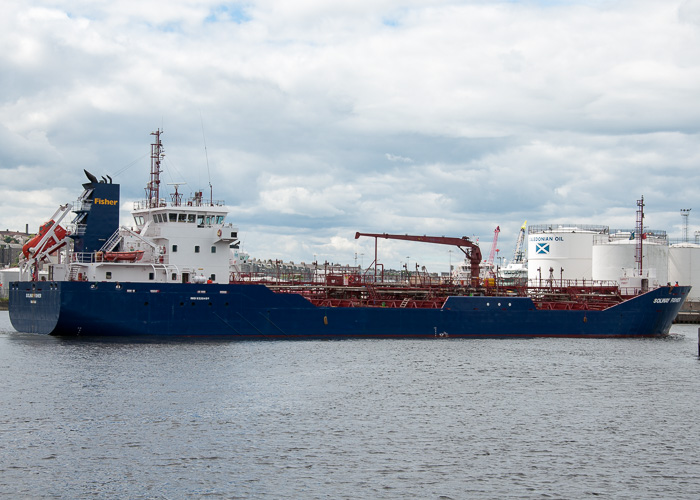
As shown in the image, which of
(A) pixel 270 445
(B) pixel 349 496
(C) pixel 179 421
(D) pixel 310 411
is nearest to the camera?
(B) pixel 349 496

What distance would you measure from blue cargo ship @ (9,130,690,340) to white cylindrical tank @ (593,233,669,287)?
62.9 feet

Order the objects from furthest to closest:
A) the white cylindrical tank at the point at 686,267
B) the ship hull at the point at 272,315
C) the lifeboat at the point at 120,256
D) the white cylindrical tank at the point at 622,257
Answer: the white cylindrical tank at the point at 686,267 < the white cylindrical tank at the point at 622,257 < the lifeboat at the point at 120,256 < the ship hull at the point at 272,315

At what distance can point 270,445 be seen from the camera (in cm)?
1892

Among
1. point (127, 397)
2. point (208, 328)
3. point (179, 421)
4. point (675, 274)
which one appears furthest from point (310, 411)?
point (675, 274)

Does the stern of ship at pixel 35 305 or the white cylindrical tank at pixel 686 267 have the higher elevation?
the white cylindrical tank at pixel 686 267

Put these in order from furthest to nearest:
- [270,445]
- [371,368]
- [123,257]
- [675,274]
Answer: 1. [675,274]
2. [123,257]
3. [371,368]
4. [270,445]

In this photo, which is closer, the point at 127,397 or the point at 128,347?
the point at 127,397

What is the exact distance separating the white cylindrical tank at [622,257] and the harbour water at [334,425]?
3157cm

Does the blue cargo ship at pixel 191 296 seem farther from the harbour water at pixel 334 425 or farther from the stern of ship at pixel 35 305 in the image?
the harbour water at pixel 334 425

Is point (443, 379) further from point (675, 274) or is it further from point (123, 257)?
point (675, 274)

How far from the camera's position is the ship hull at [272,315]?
36500 millimetres

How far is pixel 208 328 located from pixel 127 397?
14748mm

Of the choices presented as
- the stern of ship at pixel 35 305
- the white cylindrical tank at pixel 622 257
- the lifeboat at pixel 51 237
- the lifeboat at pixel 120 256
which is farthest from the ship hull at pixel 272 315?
the white cylindrical tank at pixel 622 257

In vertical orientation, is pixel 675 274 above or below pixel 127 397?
above
